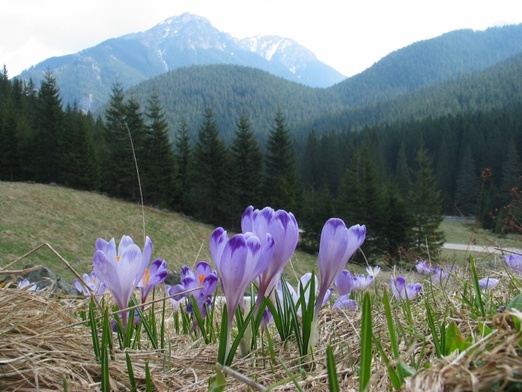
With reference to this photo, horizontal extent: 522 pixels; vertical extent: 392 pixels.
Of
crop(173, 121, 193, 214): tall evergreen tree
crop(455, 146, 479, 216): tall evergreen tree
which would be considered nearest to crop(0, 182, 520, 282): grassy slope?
crop(173, 121, 193, 214): tall evergreen tree

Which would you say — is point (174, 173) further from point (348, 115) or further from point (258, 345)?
point (348, 115)

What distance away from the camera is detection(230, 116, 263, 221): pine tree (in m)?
36.2

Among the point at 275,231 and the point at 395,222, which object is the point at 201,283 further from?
the point at 395,222

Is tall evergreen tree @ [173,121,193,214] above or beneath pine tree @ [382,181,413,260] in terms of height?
above

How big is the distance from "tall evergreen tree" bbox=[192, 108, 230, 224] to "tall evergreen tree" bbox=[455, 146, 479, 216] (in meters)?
36.0

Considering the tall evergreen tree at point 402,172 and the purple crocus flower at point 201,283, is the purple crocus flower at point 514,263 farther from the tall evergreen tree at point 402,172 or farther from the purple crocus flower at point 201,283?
the tall evergreen tree at point 402,172

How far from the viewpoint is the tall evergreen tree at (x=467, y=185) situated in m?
60.9

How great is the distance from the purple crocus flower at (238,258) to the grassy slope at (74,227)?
1643 cm

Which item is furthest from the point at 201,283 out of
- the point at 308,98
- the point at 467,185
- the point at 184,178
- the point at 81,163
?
the point at 308,98

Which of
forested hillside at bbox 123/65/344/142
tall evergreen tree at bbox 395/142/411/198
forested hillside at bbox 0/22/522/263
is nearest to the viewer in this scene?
forested hillside at bbox 0/22/522/263

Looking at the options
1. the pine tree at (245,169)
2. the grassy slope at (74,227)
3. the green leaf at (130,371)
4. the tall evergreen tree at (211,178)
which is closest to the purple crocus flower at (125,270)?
the green leaf at (130,371)

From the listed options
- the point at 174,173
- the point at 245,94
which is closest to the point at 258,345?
the point at 174,173

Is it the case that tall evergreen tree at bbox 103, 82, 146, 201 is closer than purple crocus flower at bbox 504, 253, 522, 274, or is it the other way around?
purple crocus flower at bbox 504, 253, 522, 274

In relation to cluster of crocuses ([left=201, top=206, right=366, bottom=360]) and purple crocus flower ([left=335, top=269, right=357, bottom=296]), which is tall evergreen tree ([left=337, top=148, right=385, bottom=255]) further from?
cluster of crocuses ([left=201, top=206, right=366, bottom=360])
